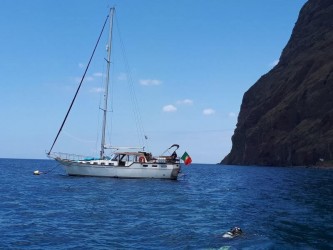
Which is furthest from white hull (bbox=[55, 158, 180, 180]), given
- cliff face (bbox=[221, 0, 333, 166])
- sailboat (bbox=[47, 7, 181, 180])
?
cliff face (bbox=[221, 0, 333, 166])

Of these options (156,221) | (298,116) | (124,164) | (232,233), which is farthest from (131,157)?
(298,116)

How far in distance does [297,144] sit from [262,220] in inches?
5503

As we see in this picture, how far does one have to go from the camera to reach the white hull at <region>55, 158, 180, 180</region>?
58.0 m

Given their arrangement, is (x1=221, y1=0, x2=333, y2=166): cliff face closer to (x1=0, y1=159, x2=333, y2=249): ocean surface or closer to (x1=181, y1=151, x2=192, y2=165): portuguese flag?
(x1=181, y1=151, x2=192, y2=165): portuguese flag

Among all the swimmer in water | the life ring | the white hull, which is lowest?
the swimmer in water

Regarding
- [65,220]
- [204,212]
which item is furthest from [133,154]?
[65,220]

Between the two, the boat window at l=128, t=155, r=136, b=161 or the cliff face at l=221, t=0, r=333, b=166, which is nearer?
the boat window at l=128, t=155, r=136, b=161

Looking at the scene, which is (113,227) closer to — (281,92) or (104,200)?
(104,200)

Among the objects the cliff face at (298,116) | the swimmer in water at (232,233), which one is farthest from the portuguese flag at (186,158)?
the cliff face at (298,116)

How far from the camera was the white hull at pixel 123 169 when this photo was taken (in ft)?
190

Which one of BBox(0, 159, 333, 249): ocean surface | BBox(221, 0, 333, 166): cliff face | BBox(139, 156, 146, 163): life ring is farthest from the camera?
BBox(221, 0, 333, 166): cliff face

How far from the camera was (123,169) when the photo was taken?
58000 millimetres

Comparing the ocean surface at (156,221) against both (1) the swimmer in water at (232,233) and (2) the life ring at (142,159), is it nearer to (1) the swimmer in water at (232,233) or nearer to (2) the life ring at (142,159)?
(1) the swimmer in water at (232,233)

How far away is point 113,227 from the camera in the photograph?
24.2 meters
